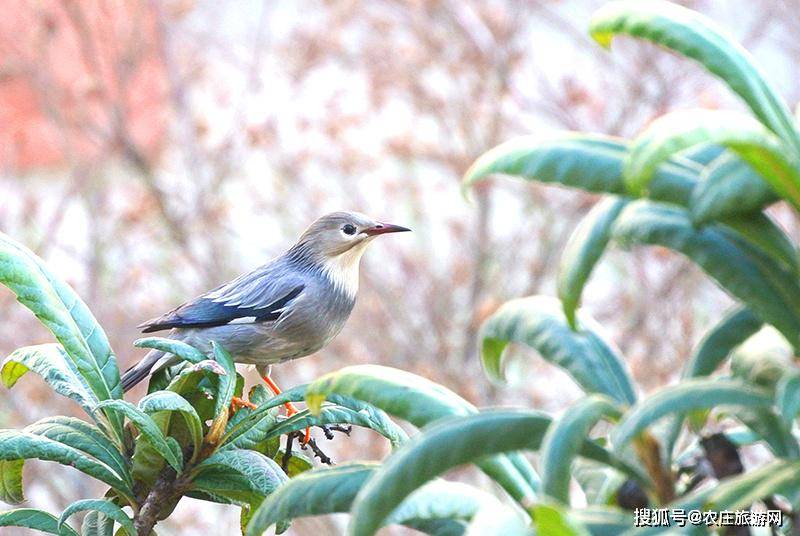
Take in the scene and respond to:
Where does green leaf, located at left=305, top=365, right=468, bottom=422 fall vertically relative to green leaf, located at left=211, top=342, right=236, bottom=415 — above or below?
above

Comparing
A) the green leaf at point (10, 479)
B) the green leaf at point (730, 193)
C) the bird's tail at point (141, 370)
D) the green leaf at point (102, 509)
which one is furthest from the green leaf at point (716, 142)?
the bird's tail at point (141, 370)

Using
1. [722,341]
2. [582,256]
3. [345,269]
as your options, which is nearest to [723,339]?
[722,341]

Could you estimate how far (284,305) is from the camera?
150 inches

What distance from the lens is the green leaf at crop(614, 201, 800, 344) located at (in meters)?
1.29

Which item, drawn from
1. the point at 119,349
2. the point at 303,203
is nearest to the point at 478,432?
the point at 119,349

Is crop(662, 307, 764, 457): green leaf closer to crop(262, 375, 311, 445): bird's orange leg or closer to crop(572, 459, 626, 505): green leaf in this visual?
crop(572, 459, 626, 505): green leaf

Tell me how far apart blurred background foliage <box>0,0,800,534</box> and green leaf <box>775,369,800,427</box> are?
5.64m

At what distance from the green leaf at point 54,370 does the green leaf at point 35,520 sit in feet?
0.61

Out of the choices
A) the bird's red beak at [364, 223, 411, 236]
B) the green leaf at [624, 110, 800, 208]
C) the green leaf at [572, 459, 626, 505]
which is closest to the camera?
the green leaf at [624, 110, 800, 208]

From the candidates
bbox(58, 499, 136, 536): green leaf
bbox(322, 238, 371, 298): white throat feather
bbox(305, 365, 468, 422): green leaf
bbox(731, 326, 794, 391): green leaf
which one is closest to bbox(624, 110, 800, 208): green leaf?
bbox(731, 326, 794, 391): green leaf

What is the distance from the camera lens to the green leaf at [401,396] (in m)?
1.40

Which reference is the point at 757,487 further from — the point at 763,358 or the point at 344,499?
the point at 344,499

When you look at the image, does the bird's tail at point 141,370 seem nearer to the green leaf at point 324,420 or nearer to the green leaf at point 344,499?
the green leaf at point 324,420

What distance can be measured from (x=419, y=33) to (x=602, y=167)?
6.17 m
